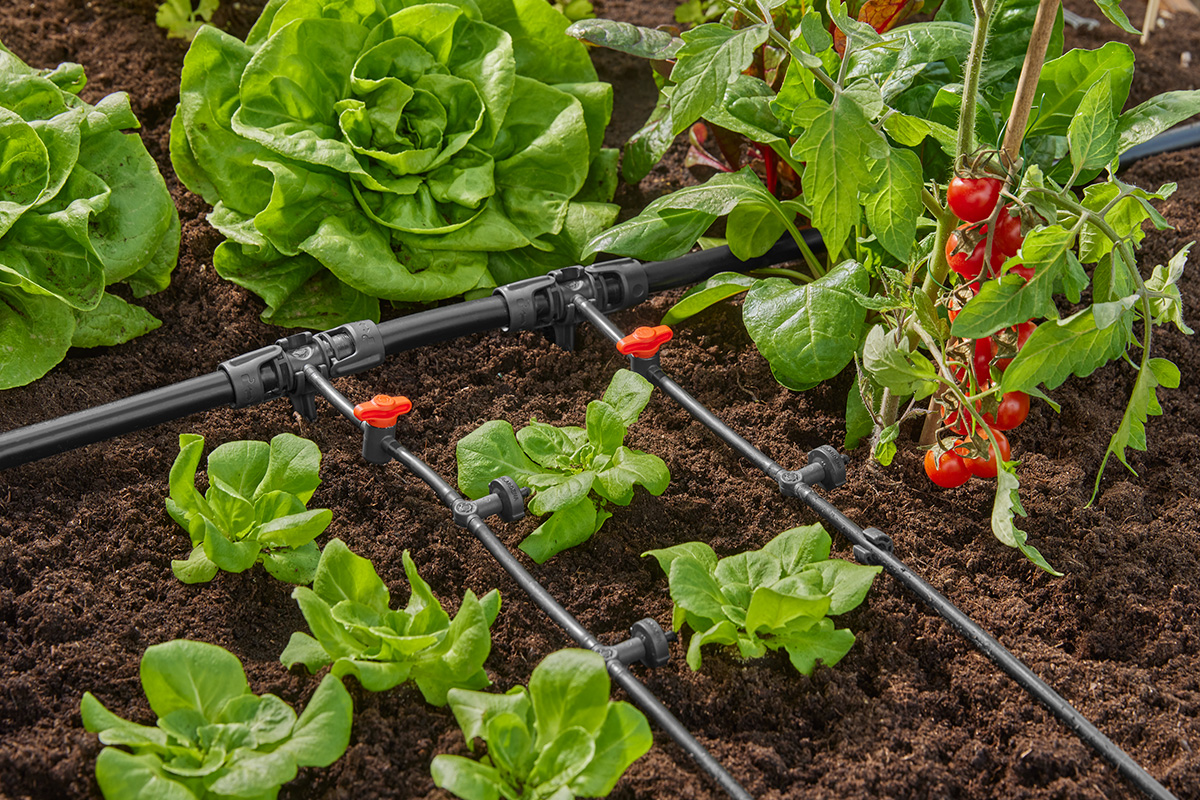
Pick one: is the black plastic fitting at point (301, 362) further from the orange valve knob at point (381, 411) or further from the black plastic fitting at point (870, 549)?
the black plastic fitting at point (870, 549)

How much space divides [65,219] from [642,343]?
91 centimetres

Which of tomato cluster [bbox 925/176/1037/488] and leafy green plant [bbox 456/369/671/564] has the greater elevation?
tomato cluster [bbox 925/176/1037/488]

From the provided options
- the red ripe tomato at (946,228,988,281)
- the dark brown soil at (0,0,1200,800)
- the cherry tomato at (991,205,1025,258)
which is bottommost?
the dark brown soil at (0,0,1200,800)

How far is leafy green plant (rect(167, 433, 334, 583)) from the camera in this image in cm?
131

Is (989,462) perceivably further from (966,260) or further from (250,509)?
(250,509)

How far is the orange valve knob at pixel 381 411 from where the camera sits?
58.3 inches

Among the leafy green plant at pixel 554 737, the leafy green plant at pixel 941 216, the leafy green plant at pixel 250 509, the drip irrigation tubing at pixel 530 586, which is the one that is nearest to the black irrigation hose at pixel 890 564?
the leafy green plant at pixel 941 216

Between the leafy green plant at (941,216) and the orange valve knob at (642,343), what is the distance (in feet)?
0.43

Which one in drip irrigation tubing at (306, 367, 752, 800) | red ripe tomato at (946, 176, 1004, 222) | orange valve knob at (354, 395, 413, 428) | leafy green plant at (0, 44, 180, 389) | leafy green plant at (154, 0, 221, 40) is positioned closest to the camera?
drip irrigation tubing at (306, 367, 752, 800)

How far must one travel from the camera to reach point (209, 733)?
109 cm

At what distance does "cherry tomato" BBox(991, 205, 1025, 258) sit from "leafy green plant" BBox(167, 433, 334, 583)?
901mm

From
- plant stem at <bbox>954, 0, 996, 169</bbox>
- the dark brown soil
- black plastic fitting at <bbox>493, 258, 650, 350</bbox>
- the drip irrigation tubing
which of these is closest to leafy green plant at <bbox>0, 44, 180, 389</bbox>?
the dark brown soil

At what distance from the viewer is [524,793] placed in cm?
107

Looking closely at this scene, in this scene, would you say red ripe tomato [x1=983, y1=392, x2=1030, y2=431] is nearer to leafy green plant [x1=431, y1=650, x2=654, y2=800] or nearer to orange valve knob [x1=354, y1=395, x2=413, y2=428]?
leafy green plant [x1=431, y1=650, x2=654, y2=800]
